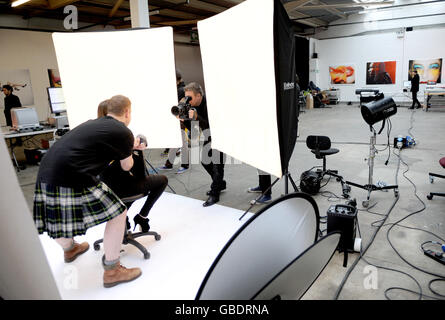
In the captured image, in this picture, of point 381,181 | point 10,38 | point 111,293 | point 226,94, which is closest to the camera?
point 111,293

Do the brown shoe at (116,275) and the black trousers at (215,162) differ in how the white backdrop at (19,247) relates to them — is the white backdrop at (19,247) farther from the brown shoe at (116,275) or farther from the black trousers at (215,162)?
the black trousers at (215,162)

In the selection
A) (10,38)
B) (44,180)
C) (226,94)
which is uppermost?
(10,38)

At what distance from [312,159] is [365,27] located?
11370 mm

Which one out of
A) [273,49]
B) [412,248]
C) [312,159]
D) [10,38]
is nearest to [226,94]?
[273,49]

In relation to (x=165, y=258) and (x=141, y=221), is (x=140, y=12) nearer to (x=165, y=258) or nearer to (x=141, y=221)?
(x=141, y=221)

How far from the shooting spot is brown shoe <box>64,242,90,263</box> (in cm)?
245

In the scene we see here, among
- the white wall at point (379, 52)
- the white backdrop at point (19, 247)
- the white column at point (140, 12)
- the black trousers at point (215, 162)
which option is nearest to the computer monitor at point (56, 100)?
the white column at point (140, 12)

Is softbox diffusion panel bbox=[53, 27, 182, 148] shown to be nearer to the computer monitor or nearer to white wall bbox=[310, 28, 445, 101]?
the computer monitor

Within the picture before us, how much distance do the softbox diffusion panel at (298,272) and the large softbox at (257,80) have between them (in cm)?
119

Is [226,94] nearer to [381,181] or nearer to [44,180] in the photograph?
[44,180]

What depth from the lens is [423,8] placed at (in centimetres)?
1220

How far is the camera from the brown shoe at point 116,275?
2117mm

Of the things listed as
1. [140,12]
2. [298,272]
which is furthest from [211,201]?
[140,12]

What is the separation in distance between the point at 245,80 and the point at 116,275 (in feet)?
5.48
